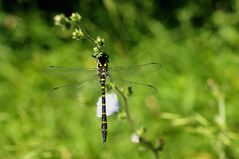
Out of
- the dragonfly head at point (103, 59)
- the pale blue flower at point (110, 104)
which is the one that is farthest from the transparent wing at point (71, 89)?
the dragonfly head at point (103, 59)

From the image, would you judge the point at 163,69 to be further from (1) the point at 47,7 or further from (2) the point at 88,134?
(1) the point at 47,7

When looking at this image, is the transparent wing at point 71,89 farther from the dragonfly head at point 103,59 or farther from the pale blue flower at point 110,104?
the dragonfly head at point 103,59

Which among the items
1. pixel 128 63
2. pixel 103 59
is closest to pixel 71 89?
pixel 103 59

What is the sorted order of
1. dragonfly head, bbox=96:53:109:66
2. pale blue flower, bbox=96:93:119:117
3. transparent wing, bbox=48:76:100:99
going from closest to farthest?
Result: dragonfly head, bbox=96:53:109:66
pale blue flower, bbox=96:93:119:117
transparent wing, bbox=48:76:100:99

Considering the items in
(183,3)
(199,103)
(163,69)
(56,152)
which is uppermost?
(183,3)

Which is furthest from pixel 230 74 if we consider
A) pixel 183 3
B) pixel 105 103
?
pixel 105 103

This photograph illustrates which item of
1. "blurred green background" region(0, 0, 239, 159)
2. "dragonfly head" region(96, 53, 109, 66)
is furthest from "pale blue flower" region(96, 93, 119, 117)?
"blurred green background" region(0, 0, 239, 159)

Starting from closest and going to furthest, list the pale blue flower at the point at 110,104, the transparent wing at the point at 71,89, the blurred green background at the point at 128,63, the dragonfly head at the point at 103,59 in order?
the dragonfly head at the point at 103,59
the pale blue flower at the point at 110,104
the transparent wing at the point at 71,89
the blurred green background at the point at 128,63

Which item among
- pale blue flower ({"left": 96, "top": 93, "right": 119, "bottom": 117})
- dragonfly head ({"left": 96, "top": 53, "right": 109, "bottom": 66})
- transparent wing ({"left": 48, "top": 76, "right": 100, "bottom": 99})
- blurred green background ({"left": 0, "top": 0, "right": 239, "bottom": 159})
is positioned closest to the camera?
dragonfly head ({"left": 96, "top": 53, "right": 109, "bottom": 66})

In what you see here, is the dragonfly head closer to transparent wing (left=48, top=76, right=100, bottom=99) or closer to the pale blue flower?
the pale blue flower
